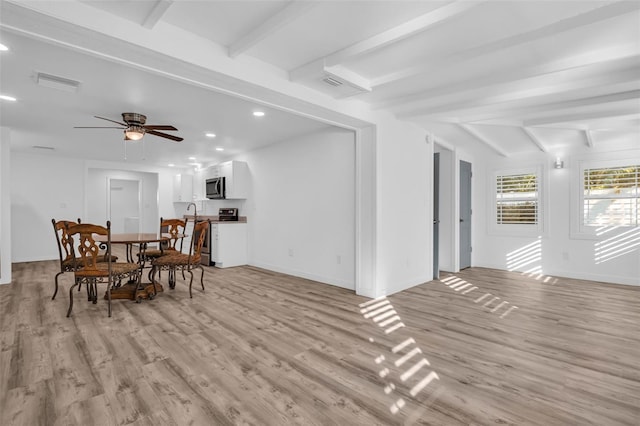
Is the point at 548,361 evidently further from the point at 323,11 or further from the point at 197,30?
the point at 197,30

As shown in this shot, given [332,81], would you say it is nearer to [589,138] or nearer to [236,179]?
[236,179]

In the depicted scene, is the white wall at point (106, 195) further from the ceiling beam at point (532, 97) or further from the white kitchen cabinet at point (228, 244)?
the ceiling beam at point (532, 97)

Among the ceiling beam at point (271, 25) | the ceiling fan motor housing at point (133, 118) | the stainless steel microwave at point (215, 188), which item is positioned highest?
the ceiling beam at point (271, 25)

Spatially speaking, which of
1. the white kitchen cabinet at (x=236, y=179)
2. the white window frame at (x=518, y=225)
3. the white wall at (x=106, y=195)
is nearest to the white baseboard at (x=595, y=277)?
the white window frame at (x=518, y=225)

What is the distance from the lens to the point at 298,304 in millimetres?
3771

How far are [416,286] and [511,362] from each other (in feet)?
7.81

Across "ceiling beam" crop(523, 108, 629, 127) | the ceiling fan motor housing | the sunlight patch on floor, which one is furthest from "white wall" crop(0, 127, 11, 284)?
"ceiling beam" crop(523, 108, 629, 127)

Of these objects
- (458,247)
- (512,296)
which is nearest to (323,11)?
(512,296)

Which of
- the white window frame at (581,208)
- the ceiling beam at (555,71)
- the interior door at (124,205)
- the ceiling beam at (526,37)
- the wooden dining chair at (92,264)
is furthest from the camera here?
the interior door at (124,205)

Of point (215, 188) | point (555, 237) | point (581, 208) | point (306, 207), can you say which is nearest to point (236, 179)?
point (215, 188)

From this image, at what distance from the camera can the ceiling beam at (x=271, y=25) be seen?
193cm

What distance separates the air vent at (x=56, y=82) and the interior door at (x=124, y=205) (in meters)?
7.93

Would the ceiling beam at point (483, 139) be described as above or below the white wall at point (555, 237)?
above

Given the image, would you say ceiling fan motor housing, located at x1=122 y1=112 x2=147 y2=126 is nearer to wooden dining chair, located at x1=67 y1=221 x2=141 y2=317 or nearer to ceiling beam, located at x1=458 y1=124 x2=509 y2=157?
wooden dining chair, located at x1=67 y1=221 x2=141 y2=317
